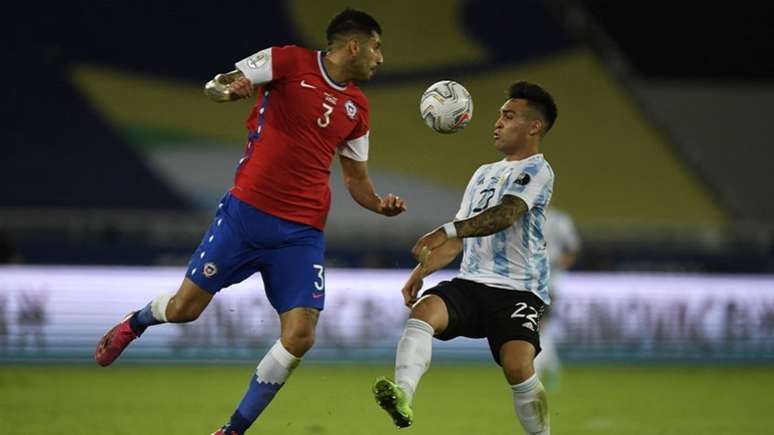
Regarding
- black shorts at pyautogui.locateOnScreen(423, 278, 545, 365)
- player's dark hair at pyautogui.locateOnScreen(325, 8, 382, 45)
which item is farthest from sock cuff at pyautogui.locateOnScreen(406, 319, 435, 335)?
player's dark hair at pyautogui.locateOnScreen(325, 8, 382, 45)

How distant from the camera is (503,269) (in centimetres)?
742

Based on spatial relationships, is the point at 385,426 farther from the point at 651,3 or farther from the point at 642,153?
the point at 651,3

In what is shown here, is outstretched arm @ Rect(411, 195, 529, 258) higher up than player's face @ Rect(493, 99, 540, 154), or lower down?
lower down

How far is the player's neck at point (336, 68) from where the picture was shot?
757 centimetres

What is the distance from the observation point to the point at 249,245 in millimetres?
7582

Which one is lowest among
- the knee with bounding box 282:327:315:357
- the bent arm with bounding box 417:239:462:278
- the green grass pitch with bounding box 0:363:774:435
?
the green grass pitch with bounding box 0:363:774:435

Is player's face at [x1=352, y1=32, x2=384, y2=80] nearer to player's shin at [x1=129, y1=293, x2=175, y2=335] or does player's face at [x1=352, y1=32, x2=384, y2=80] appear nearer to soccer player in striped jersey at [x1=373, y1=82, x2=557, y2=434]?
soccer player in striped jersey at [x1=373, y1=82, x2=557, y2=434]

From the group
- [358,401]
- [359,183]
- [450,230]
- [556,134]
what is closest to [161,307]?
[359,183]

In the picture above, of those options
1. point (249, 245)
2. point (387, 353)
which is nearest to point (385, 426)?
point (249, 245)

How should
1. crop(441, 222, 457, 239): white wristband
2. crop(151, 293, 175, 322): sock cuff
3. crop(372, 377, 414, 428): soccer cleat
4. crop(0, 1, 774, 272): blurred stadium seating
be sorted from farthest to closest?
crop(0, 1, 774, 272): blurred stadium seating, crop(151, 293, 175, 322): sock cuff, crop(441, 222, 457, 239): white wristband, crop(372, 377, 414, 428): soccer cleat

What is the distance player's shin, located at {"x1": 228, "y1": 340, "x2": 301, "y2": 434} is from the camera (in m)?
7.29

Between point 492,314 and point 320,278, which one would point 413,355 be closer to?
point 492,314

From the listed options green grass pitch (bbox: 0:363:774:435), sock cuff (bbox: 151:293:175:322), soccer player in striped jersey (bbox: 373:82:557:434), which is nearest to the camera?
soccer player in striped jersey (bbox: 373:82:557:434)

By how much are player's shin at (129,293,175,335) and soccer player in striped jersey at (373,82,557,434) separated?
1.51 metres
